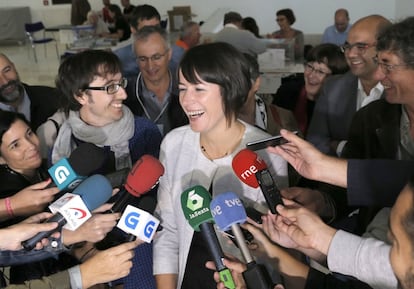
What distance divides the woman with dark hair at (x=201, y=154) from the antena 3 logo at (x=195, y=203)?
32 cm

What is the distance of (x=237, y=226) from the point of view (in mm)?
1303

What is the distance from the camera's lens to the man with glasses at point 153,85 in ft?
9.45

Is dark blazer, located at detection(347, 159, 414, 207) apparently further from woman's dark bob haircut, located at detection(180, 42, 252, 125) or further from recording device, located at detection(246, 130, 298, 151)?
woman's dark bob haircut, located at detection(180, 42, 252, 125)

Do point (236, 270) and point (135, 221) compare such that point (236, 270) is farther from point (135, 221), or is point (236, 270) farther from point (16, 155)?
point (16, 155)

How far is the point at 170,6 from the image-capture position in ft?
39.3

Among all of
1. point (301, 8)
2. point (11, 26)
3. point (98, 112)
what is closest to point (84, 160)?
point (98, 112)

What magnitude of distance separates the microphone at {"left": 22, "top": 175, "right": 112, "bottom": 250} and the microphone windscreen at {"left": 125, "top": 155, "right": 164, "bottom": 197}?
0.28 ft

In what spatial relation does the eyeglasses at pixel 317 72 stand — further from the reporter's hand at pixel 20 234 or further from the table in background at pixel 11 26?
the table in background at pixel 11 26

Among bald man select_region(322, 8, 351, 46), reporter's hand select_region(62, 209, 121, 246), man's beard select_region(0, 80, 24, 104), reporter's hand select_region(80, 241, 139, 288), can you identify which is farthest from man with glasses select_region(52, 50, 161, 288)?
bald man select_region(322, 8, 351, 46)

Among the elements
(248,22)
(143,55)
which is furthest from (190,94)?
(248,22)

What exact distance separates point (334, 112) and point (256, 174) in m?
1.50

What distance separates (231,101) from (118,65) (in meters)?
0.75

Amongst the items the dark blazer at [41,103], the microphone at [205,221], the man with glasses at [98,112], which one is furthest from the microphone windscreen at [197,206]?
the dark blazer at [41,103]

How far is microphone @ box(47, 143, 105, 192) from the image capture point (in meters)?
1.68
